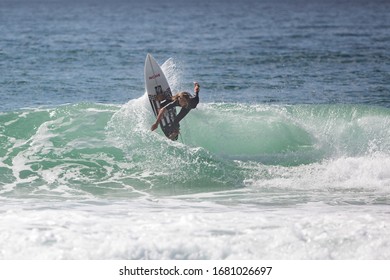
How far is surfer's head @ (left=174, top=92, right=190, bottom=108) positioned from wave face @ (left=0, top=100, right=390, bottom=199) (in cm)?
88

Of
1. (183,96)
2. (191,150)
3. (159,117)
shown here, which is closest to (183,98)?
(183,96)

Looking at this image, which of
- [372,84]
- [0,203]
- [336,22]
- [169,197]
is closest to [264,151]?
[169,197]

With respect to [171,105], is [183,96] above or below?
above

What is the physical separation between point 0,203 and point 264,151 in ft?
23.7

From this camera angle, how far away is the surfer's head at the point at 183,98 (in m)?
16.8

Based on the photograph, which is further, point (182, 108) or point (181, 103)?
point (182, 108)

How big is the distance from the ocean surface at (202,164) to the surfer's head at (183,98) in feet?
3.10

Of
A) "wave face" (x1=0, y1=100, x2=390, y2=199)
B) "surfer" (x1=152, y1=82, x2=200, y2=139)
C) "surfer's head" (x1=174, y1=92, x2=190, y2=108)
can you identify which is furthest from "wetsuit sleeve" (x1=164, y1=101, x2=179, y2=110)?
"wave face" (x1=0, y1=100, x2=390, y2=199)

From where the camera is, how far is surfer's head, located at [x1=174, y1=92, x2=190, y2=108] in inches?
663

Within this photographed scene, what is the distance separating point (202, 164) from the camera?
16406 millimetres

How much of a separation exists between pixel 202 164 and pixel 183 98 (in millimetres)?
1603

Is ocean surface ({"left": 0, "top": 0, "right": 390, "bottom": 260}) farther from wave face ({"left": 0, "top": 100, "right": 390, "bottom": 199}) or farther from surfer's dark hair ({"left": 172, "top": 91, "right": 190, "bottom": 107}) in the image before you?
surfer's dark hair ({"left": 172, "top": 91, "right": 190, "bottom": 107})

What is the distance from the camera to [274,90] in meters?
26.8

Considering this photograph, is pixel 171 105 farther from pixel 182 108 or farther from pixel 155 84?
pixel 155 84
